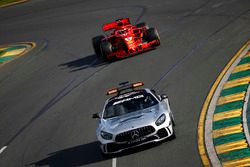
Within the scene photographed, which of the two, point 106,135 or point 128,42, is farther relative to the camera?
point 128,42

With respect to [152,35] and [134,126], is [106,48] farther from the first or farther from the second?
[134,126]

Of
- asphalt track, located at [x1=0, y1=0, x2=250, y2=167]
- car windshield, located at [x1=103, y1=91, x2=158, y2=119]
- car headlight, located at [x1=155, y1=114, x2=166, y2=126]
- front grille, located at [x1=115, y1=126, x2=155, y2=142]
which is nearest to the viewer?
front grille, located at [x1=115, y1=126, x2=155, y2=142]

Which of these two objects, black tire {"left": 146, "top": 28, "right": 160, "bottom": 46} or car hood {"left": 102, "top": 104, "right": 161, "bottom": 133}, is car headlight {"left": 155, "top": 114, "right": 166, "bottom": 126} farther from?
black tire {"left": 146, "top": 28, "right": 160, "bottom": 46}

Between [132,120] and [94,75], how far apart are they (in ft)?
38.5

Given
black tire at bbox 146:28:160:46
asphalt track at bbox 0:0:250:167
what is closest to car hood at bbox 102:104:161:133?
asphalt track at bbox 0:0:250:167

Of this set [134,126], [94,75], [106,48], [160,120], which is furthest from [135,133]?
[106,48]

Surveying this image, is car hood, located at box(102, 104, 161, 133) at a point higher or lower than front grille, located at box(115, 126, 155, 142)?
higher

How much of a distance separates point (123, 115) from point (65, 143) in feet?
9.44

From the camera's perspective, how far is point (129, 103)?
1811 centimetres

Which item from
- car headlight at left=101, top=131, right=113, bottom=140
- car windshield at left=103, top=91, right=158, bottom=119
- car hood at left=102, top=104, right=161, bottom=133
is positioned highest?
car windshield at left=103, top=91, right=158, bottom=119

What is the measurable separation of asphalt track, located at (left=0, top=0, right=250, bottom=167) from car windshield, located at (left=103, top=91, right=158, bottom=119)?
1102mm

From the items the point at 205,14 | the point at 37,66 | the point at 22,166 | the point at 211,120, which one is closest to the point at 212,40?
the point at 205,14

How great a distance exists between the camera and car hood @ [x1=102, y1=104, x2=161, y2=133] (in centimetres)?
1670

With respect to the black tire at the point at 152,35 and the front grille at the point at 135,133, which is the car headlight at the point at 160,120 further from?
the black tire at the point at 152,35
